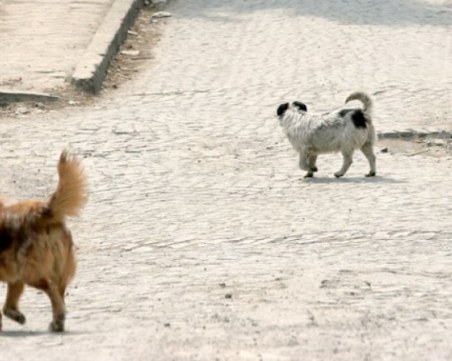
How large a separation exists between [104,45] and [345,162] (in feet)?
20.2

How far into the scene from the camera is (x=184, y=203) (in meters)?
12.4

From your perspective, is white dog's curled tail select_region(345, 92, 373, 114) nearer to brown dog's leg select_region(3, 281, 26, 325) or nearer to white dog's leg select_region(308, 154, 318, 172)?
white dog's leg select_region(308, 154, 318, 172)

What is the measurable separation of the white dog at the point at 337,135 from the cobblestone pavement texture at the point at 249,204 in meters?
0.25

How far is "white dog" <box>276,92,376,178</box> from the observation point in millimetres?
13297

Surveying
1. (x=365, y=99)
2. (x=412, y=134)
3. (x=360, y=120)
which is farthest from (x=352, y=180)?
(x=412, y=134)

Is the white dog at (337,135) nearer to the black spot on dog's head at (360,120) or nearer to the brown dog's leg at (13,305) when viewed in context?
the black spot on dog's head at (360,120)

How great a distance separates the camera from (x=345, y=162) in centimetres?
1341

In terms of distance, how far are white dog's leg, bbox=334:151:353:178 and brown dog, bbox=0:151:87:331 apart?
6.00 m

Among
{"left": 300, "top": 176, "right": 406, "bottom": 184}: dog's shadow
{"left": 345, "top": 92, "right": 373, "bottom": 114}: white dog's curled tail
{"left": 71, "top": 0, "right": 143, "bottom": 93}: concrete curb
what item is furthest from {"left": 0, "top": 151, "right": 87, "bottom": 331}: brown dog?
{"left": 71, "top": 0, "right": 143, "bottom": 93}: concrete curb

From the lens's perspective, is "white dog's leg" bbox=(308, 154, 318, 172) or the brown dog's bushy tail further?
"white dog's leg" bbox=(308, 154, 318, 172)

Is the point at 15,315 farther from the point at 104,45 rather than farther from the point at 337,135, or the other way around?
the point at 104,45

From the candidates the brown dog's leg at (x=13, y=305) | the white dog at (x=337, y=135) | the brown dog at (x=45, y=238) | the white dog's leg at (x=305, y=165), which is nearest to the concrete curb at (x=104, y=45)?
the white dog at (x=337, y=135)

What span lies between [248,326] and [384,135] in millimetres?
7549

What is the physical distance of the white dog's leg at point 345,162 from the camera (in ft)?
43.9
